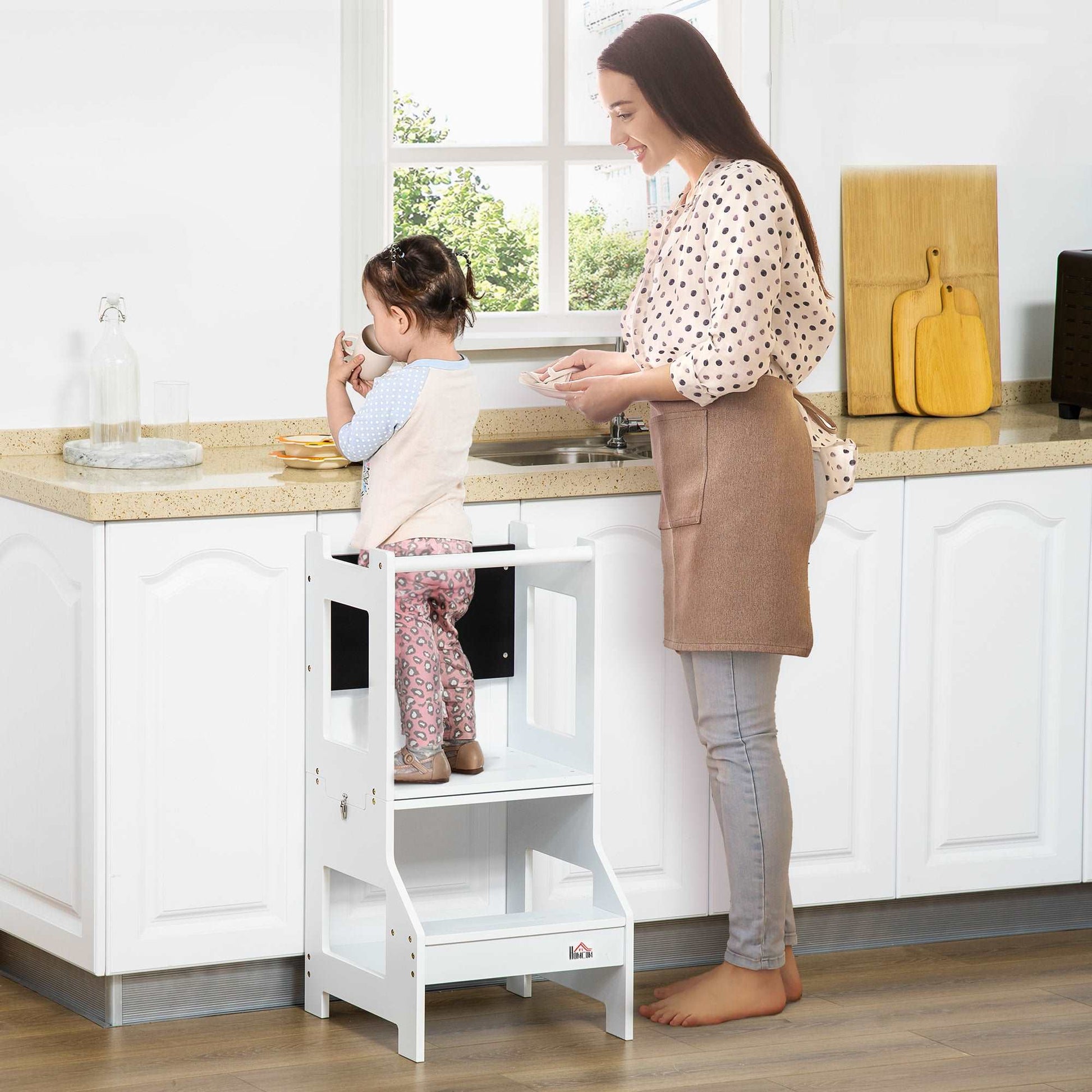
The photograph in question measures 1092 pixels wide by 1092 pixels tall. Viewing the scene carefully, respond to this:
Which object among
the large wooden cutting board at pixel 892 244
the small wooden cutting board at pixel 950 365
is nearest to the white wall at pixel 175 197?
the large wooden cutting board at pixel 892 244

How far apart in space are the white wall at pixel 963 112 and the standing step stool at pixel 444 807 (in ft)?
3.73

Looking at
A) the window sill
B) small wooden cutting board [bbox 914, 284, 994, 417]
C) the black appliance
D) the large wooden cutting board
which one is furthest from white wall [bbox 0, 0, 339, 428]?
the black appliance

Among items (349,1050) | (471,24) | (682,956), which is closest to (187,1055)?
(349,1050)

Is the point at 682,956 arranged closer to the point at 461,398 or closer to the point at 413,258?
the point at 461,398

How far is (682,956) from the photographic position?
10.2ft

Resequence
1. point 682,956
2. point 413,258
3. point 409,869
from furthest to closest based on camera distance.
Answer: point 682,956, point 409,869, point 413,258

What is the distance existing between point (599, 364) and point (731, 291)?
0.32 meters

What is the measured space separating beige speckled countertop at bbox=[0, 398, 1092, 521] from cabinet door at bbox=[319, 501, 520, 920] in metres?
0.07

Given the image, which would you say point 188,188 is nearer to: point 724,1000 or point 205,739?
point 205,739

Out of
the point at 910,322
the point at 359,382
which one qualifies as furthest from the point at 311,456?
the point at 910,322

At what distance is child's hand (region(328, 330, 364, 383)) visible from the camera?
2.79 metres

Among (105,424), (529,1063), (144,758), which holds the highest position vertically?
(105,424)

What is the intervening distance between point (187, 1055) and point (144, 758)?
0.42 metres

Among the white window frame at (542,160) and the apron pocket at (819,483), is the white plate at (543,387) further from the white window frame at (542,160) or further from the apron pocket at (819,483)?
the white window frame at (542,160)
